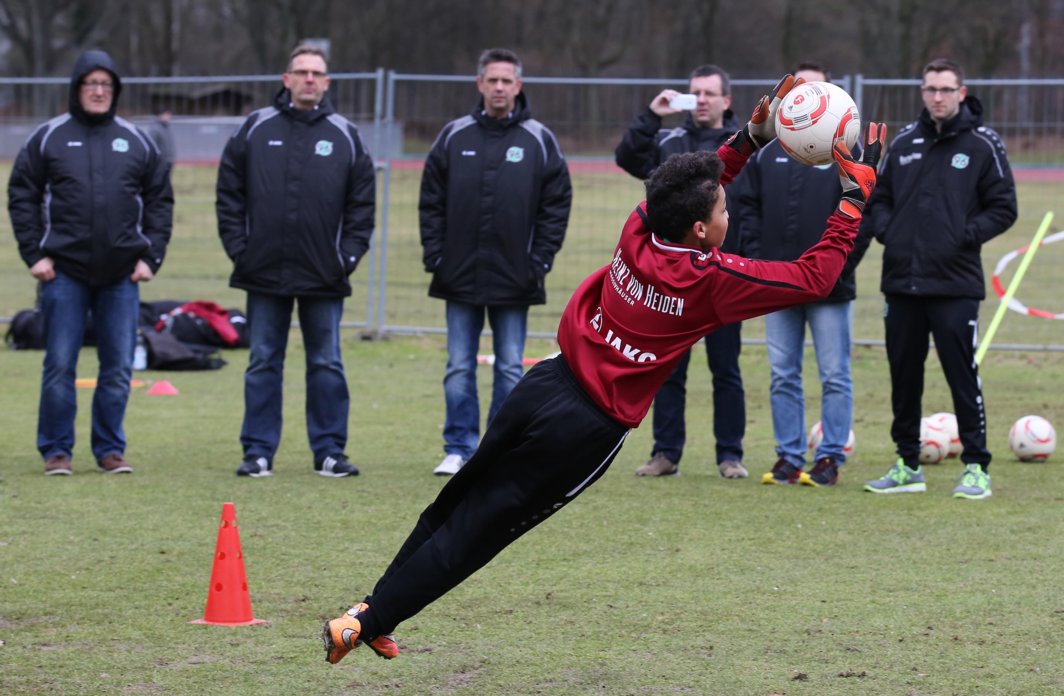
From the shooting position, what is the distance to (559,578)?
6469mm

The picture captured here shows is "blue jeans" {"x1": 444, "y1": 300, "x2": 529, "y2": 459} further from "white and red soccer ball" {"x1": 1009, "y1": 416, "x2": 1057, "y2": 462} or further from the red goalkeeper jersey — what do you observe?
the red goalkeeper jersey

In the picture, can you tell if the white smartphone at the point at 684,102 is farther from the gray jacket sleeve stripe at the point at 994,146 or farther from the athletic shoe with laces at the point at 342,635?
the athletic shoe with laces at the point at 342,635

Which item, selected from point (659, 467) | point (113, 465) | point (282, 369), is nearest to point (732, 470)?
point (659, 467)

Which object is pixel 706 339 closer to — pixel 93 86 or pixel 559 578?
pixel 559 578

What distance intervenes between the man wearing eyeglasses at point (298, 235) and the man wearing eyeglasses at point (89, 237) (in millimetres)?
532

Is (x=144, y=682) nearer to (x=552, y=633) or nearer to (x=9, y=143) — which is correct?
(x=552, y=633)

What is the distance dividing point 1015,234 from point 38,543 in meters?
16.9

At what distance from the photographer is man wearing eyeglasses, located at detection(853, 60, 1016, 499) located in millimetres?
7996

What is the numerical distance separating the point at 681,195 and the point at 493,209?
4045 millimetres

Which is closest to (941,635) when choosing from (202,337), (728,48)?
(202,337)

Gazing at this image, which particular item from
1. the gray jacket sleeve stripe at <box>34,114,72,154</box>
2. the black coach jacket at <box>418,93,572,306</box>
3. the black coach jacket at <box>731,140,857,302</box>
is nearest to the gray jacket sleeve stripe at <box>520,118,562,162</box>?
the black coach jacket at <box>418,93,572,306</box>

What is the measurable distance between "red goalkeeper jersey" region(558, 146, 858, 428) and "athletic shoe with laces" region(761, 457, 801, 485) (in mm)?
3830

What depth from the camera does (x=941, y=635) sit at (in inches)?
222

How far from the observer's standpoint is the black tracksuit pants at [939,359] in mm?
8031
